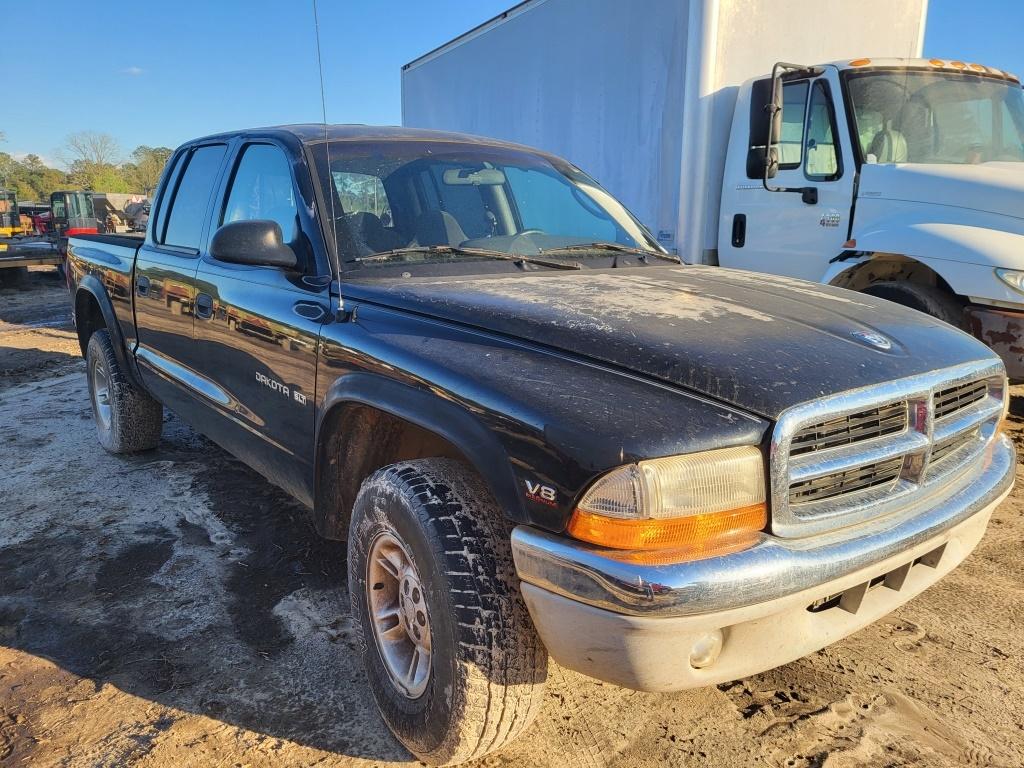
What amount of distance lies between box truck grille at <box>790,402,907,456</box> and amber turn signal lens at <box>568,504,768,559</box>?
218mm

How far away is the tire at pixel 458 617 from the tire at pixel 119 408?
10.1 feet

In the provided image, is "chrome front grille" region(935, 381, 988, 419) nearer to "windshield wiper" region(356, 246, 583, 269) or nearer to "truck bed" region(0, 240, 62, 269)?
"windshield wiper" region(356, 246, 583, 269)

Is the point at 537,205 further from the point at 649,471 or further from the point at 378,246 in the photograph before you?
the point at 649,471

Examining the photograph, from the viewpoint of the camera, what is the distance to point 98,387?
4910 millimetres

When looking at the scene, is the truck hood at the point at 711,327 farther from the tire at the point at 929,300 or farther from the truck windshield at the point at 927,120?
the truck windshield at the point at 927,120

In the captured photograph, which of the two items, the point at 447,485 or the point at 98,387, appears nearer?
the point at 447,485

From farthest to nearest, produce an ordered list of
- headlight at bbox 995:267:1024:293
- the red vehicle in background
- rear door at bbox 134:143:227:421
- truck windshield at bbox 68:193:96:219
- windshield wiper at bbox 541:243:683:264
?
truck windshield at bbox 68:193:96:219 → the red vehicle in background → headlight at bbox 995:267:1024:293 → rear door at bbox 134:143:227:421 → windshield wiper at bbox 541:243:683:264

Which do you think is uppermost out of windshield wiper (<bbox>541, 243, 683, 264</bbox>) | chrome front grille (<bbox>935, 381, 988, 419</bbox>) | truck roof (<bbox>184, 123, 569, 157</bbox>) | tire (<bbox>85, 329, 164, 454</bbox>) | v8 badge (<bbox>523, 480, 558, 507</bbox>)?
truck roof (<bbox>184, 123, 569, 157</bbox>)

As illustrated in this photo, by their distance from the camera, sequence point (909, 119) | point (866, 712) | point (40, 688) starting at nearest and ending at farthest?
point (866, 712) → point (40, 688) → point (909, 119)

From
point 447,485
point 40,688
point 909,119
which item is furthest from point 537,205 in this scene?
point 909,119

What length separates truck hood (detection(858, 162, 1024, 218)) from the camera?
4133 millimetres

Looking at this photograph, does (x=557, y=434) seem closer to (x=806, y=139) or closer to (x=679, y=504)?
(x=679, y=504)

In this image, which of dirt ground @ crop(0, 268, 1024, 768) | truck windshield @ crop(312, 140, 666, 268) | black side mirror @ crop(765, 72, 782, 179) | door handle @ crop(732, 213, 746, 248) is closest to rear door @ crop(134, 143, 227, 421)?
dirt ground @ crop(0, 268, 1024, 768)

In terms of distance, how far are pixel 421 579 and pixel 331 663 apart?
91 cm
